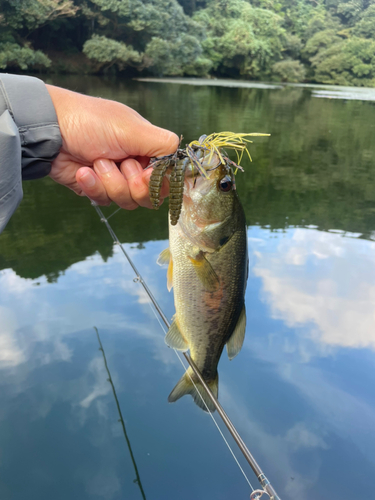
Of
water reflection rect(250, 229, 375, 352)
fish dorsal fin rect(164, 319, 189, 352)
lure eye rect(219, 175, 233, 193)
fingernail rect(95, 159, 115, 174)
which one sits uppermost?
lure eye rect(219, 175, 233, 193)

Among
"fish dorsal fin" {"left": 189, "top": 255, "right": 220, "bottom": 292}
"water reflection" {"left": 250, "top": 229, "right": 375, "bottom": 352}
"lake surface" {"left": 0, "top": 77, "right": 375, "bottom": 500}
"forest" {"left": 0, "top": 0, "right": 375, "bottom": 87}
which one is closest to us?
"fish dorsal fin" {"left": 189, "top": 255, "right": 220, "bottom": 292}

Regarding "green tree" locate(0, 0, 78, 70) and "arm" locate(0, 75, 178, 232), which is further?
"green tree" locate(0, 0, 78, 70)

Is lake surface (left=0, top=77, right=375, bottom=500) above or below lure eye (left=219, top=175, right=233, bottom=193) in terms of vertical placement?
below

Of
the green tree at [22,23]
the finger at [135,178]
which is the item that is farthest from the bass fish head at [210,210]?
the green tree at [22,23]

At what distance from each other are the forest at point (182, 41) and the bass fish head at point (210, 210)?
3396cm

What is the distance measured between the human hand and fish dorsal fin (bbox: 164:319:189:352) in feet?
2.41

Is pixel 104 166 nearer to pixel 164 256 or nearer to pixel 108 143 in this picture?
pixel 108 143

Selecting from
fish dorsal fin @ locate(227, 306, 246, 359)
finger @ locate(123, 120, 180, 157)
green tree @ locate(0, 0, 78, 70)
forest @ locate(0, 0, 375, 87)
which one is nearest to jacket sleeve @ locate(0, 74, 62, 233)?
finger @ locate(123, 120, 180, 157)

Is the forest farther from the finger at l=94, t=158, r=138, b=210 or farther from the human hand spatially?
the finger at l=94, t=158, r=138, b=210

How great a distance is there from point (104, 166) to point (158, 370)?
2551 millimetres

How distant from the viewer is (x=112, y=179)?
7.20 feet

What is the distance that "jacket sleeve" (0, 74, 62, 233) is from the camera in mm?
1791

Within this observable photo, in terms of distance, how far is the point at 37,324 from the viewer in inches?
180

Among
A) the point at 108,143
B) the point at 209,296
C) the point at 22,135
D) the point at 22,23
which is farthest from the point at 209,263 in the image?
the point at 22,23
